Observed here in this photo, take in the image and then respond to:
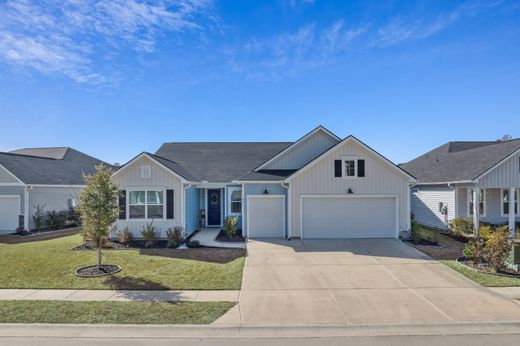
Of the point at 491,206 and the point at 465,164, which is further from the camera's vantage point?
the point at 465,164

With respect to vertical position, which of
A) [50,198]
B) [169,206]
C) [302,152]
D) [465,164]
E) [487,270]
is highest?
[302,152]

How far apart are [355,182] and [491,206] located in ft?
30.2

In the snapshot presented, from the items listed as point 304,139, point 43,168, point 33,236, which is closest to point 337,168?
point 304,139

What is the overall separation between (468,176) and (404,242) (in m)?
5.61

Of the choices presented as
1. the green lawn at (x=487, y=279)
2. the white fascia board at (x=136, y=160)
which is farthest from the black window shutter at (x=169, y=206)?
the green lawn at (x=487, y=279)

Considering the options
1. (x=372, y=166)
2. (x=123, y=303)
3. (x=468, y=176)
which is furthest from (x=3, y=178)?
(x=468, y=176)

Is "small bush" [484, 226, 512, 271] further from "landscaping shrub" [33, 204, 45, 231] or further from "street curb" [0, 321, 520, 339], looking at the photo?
"landscaping shrub" [33, 204, 45, 231]

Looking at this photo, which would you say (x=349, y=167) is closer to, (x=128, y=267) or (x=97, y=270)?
(x=128, y=267)

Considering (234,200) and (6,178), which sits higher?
(6,178)

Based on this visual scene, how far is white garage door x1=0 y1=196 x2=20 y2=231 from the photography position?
18.6 m

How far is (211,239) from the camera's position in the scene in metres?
15.6

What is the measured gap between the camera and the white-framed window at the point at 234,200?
1842 centimetres

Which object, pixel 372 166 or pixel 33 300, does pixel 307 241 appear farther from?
pixel 33 300

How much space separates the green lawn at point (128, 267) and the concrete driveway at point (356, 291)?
2.87 feet
